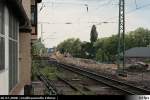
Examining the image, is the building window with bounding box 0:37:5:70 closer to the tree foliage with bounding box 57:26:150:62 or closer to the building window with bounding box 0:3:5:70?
the building window with bounding box 0:3:5:70

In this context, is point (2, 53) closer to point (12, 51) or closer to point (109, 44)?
point (12, 51)

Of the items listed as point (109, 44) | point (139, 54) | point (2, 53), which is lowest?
point (139, 54)

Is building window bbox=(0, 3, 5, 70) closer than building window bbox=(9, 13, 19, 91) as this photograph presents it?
Yes

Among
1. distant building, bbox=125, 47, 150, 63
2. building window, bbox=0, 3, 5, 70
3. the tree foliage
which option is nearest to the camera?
building window, bbox=0, 3, 5, 70

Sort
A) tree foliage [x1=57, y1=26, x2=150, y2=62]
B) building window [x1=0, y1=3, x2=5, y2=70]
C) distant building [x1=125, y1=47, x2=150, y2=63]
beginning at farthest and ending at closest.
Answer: tree foliage [x1=57, y1=26, x2=150, y2=62], distant building [x1=125, y1=47, x2=150, y2=63], building window [x1=0, y1=3, x2=5, y2=70]

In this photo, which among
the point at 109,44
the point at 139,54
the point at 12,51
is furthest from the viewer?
the point at 109,44

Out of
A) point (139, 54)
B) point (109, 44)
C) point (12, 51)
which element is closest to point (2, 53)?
point (12, 51)

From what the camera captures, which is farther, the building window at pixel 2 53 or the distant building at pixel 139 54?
the distant building at pixel 139 54

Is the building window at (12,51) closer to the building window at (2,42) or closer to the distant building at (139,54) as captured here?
the building window at (2,42)

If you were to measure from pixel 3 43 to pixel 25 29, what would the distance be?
9.07 meters

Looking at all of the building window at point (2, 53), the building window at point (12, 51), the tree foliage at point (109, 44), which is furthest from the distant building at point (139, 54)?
the building window at point (2, 53)

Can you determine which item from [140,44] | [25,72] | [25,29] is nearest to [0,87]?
[25,29]

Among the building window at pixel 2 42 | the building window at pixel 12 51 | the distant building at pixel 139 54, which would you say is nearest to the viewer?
the building window at pixel 2 42

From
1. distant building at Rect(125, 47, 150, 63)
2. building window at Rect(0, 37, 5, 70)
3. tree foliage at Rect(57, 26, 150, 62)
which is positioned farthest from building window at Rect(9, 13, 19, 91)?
tree foliage at Rect(57, 26, 150, 62)
